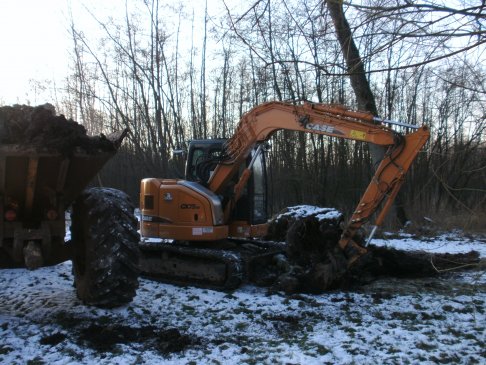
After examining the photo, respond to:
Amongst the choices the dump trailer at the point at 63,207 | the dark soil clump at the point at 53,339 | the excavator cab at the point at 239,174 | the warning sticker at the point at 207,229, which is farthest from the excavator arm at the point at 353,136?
the dark soil clump at the point at 53,339

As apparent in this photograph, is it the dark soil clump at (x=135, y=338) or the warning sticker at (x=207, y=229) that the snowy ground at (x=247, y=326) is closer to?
the dark soil clump at (x=135, y=338)

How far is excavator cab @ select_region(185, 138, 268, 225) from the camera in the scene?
8766 mm

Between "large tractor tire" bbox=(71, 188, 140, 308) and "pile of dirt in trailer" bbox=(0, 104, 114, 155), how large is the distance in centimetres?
100

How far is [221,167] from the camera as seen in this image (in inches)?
343

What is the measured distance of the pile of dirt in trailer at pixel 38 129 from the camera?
15.5ft

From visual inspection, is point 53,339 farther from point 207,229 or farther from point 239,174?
point 239,174

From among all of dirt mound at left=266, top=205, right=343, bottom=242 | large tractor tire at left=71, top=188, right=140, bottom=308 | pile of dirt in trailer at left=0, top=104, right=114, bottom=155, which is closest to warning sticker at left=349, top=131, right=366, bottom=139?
dirt mound at left=266, top=205, right=343, bottom=242

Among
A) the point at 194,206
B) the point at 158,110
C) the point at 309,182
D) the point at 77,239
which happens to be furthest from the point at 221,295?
the point at 158,110

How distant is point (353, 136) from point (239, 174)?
2312 mm

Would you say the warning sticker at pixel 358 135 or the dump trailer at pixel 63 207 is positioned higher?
the warning sticker at pixel 358 135

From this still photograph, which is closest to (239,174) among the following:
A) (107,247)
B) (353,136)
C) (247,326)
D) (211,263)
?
(211,263)

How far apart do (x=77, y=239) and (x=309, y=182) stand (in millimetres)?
14851

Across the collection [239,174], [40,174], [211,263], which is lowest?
[211,263]

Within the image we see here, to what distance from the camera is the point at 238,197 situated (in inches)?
341
